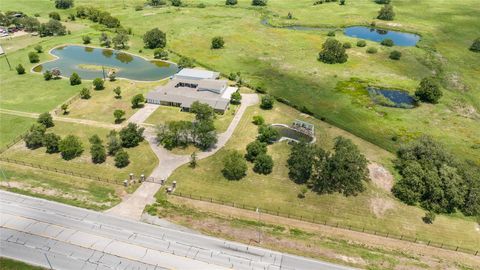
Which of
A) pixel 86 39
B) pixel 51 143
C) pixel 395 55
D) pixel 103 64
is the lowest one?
pixel 51 143

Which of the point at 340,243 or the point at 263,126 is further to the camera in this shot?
the point at 263,126

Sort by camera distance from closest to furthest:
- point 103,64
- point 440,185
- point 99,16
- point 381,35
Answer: point 440,185
point 103,64
point 381,35
point 99,16

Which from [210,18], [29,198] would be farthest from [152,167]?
[210,18]

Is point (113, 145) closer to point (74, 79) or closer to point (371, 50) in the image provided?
point (74, 79)

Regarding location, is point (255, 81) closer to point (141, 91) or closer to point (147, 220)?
point (141, 91)

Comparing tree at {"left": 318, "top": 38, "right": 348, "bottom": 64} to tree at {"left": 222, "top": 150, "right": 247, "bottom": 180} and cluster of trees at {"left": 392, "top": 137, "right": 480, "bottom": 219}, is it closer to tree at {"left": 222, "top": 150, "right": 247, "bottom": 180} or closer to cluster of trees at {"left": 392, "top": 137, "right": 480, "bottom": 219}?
cluster of trees at {"left": 392, "top": 137, "right": 480, "bottom": 219}

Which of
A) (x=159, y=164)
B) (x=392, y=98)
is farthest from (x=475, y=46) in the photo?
(x=159, y=164)

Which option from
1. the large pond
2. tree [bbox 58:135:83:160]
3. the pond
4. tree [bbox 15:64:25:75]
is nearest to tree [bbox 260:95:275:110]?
the large pond

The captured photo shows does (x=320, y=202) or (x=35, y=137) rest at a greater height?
(x=35, y=137)
